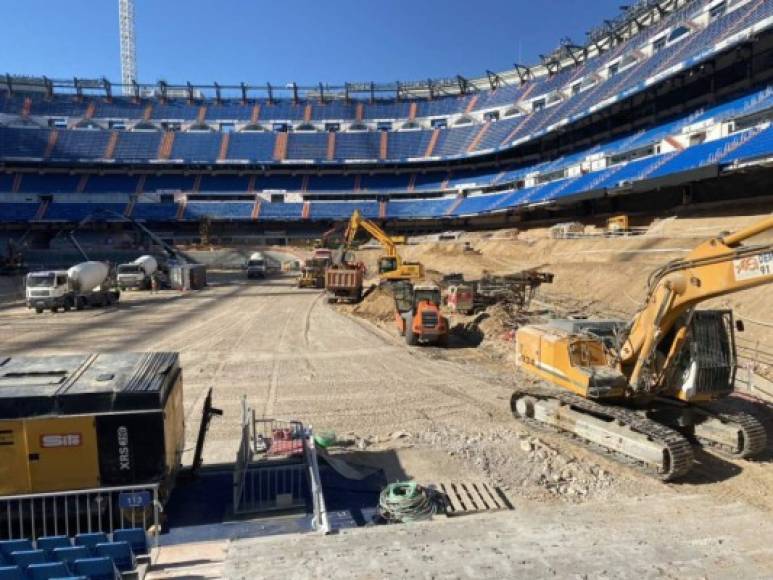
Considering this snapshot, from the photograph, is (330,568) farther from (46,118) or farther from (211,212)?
(46,118)

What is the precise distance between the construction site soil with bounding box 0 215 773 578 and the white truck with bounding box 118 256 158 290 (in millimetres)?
9273

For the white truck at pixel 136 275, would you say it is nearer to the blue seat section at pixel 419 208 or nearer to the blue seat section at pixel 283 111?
the blue seat section at pixel 419 208

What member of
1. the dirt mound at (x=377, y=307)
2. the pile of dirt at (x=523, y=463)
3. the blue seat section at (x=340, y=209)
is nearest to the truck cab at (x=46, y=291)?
the dirt mound at (x=377, y=307)

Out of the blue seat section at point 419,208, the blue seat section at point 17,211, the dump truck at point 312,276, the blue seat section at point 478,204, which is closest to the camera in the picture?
the dump truck at point 312,276

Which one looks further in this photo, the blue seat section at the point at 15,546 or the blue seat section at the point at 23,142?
the blue seat section at the point at 23,142

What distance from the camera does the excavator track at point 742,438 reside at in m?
7.74

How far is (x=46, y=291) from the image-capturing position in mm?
25422

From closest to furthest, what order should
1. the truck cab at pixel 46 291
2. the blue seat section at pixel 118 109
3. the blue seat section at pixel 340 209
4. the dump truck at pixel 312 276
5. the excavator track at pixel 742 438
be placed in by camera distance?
the excavator track at pixel 742 438, the truck cab at pixel 46 291, the dump truck at pixel 312 276, the blue seat section at pixel 340 209, the blue seat section at pixel 118 109

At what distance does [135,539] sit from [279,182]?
71.6 metres

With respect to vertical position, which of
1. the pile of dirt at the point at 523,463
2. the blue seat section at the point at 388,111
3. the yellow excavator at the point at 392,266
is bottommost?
the pile of dirt at the point at 523,463

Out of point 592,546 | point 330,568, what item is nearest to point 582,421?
point 592,546

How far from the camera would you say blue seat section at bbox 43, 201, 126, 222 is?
63812mm

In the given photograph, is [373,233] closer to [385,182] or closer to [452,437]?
[452,437]

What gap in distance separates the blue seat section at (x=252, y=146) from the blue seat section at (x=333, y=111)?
8.44 meters
